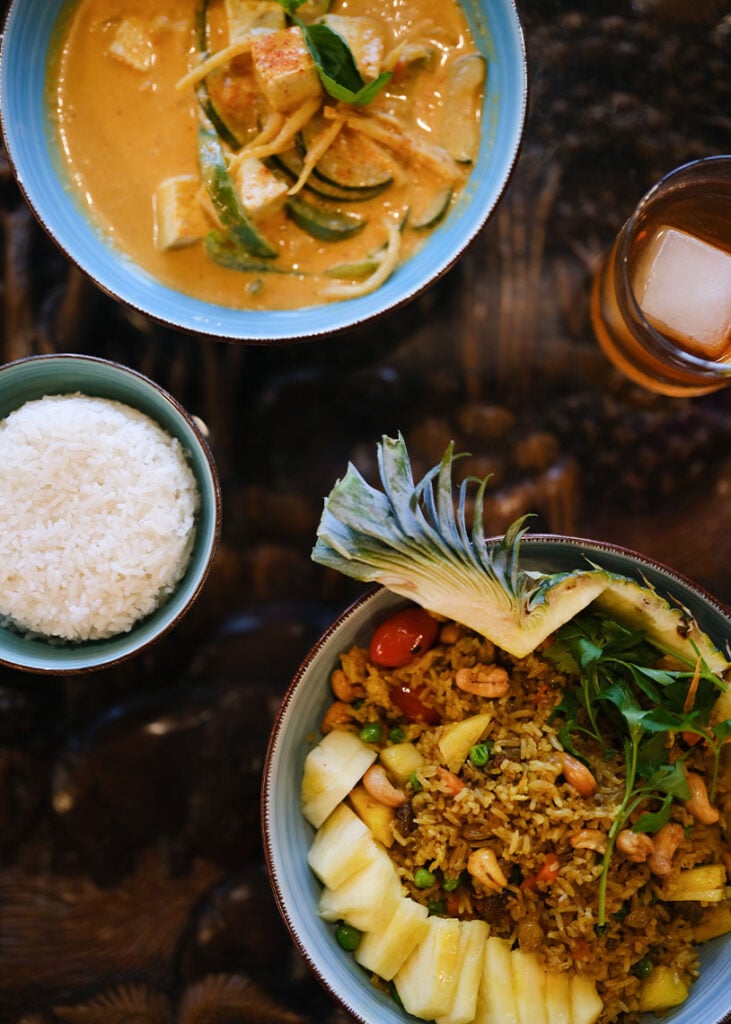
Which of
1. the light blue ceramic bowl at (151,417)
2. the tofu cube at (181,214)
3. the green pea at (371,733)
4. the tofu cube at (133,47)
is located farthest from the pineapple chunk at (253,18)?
the green pea at (371,733)

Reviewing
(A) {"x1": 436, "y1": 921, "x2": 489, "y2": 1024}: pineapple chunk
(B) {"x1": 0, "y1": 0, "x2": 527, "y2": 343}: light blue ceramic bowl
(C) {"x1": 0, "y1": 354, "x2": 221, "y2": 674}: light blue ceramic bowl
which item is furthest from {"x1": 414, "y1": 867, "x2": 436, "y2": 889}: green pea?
(B) {"x1": 0, "y1": 0, "x2": 527, "y2": 343}: light blue ceramic bowl

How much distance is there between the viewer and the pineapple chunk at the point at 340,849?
1994 mm

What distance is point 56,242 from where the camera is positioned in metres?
2.01

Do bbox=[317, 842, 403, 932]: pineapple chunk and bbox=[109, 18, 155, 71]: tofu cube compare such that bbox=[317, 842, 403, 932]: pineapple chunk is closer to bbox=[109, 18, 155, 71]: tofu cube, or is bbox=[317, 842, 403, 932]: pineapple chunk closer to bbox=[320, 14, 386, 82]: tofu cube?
bbox=[320, 14, 386, 82]: tofu cube

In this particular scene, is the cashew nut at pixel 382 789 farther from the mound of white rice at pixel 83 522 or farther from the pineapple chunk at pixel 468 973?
the mound of white rice at pixel 83 522

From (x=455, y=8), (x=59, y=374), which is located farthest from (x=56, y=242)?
(x=455, y=8)

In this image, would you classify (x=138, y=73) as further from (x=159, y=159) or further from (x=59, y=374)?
(x=59, y=374)

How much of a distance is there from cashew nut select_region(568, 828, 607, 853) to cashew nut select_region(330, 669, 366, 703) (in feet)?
1.68

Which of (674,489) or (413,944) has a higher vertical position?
(674,489)

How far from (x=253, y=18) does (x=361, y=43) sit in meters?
0.23

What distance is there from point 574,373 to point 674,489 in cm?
35

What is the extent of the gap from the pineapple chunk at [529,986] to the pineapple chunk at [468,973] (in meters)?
0.02

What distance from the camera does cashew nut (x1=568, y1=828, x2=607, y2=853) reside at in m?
1.94

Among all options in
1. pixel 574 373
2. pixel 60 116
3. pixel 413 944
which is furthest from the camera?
pixel 574 373
